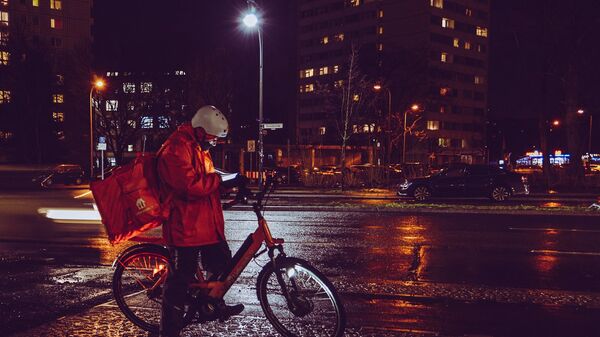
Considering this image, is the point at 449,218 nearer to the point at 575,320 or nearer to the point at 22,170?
the point at 575,320

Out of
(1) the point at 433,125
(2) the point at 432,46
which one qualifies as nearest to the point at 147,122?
(2) the point at 432,46

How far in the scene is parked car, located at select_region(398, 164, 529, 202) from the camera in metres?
22.1

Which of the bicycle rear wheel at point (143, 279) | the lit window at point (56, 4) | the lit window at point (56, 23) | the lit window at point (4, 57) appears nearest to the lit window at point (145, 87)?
the lit window at point (4, 57)

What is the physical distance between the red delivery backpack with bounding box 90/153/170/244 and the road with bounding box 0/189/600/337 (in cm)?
145

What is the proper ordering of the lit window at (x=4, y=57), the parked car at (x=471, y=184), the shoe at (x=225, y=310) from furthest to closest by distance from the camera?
the lit window at (x=4, y=57)
the parked car at (x=471, y=184)
the shoe at (x=225, y=310)

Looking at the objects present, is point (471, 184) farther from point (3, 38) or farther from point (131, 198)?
point (3, 38)

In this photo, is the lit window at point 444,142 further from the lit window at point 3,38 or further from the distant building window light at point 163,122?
the lit window at point 3,38

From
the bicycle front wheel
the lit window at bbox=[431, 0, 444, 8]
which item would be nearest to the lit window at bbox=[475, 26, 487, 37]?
the lit window at bbox=[431, 0, 444, 8]

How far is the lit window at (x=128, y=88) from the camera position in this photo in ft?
160

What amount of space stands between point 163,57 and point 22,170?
17390 millimetres

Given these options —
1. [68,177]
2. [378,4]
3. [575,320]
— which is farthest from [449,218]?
[378,4]

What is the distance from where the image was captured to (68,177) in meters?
40.2

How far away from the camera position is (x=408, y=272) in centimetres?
755

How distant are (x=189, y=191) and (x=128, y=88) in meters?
48.3
